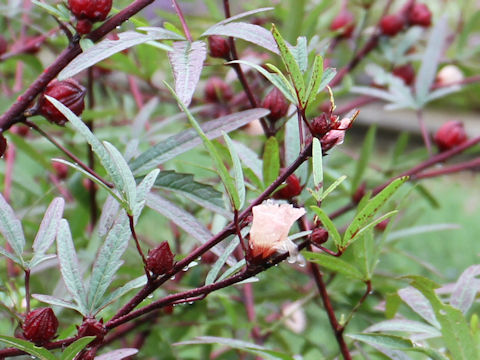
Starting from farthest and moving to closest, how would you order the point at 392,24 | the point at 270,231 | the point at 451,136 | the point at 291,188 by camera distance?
the point at 392,24 < the point at 451,136 < the point at 291,188 < the point at 270,231


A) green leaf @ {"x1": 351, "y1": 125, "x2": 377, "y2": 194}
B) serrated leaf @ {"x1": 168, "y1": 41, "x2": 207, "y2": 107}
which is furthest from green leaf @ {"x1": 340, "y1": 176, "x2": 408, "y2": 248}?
green leaf @ {"x1": 351, "y1": 125, "x2": 377, "y2": 194}

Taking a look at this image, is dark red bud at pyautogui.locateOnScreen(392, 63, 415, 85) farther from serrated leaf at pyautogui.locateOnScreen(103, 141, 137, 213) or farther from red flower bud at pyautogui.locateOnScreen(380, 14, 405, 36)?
serrated leaf at pyautogui.locateOnScreen(103, 141, 137, 213)

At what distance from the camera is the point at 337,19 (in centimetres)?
112

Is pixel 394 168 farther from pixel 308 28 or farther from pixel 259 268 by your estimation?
pixel 259 268

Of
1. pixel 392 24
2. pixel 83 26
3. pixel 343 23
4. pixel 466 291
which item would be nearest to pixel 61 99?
pixel 83 26

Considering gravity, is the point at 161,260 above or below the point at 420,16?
above

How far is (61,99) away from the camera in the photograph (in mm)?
453

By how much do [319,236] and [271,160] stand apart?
12cm

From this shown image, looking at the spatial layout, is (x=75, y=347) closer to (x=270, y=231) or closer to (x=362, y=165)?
(x=270, y=231)

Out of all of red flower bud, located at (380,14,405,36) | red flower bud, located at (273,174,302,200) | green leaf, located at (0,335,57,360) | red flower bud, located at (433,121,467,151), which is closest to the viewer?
green leaf, located at (0,335,57,360)

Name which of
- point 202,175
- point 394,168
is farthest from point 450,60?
point 202,175

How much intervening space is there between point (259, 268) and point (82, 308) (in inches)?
4.4

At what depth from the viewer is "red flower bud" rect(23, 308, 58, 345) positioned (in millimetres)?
390

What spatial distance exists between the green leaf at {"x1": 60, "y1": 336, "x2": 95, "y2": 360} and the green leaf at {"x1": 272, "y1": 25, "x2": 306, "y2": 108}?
17 cm
